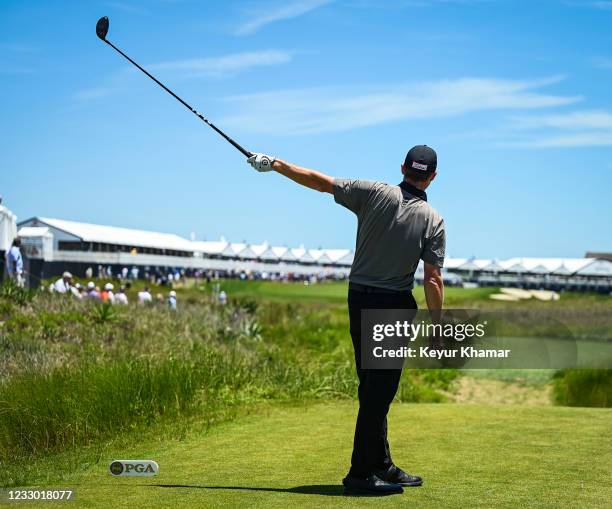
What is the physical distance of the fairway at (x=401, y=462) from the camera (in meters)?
5.82

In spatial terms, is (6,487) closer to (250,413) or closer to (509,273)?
(250,413)

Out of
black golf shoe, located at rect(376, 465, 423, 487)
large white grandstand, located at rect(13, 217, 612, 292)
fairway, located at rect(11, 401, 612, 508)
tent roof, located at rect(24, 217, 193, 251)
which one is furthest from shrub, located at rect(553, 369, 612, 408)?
tent roof, located at rect(24, 217, 193, 251)

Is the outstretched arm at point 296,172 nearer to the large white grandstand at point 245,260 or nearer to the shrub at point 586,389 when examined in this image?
the shrub at point 586,389

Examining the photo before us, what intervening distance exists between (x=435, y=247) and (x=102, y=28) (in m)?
3.59

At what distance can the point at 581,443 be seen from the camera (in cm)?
809

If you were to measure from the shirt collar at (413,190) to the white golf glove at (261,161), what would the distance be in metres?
0.87

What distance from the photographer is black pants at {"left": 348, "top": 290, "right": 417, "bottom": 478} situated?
6.07 metres

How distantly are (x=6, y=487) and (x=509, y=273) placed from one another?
10829cm

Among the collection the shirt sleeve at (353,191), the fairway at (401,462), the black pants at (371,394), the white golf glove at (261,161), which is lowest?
the fairway at (401,462)

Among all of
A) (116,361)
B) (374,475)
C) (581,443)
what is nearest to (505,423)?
(581,443)

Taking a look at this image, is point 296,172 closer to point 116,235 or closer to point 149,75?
point 149,75

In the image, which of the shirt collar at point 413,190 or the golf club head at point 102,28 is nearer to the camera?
the shirt collar at point 413,190

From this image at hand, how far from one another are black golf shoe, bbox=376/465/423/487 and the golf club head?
419 centimetres

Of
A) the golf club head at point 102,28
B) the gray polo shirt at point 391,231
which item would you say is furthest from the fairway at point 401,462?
the golf club head at point 102,28
